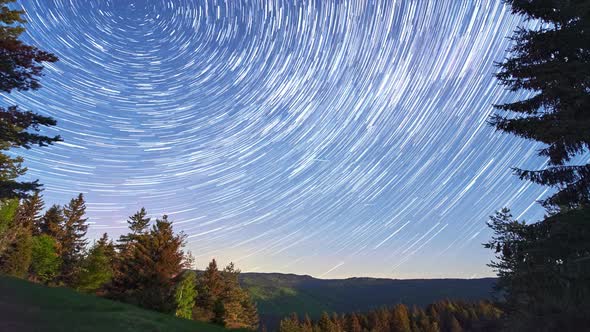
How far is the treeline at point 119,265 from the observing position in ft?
132

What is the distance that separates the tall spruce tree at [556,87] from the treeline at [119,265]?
3570cm

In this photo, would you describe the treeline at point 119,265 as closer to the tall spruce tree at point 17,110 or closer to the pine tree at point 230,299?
Answer: the pine tree at point 230,299

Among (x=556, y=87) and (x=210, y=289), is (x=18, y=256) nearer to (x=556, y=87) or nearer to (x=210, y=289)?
(x=210, y=289)

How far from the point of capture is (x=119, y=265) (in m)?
47.8

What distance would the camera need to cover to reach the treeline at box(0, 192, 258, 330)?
132 feet

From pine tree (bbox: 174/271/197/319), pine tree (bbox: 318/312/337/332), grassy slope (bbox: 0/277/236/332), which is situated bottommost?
pine tree (bbox: 318/312/337/332)

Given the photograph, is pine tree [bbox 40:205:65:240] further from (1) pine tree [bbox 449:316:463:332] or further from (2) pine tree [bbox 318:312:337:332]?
(1) pine tree [bbox 449:316:463:332]

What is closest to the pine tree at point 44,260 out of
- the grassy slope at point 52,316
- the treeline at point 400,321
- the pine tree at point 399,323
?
the grassy slope at point 52,316

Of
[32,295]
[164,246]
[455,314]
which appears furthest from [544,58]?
[455,314]

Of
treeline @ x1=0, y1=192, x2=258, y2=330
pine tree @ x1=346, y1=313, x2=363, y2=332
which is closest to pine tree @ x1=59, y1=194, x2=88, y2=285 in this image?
treeline @ x1=0, y1=192, x2=258, y2=330

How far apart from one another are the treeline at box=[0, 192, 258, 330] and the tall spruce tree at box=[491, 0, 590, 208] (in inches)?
1405

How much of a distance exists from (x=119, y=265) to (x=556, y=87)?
51738 millimetres

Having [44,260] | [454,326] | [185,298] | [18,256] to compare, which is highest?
[44,260]

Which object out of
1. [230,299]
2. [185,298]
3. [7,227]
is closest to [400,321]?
[230,299]
